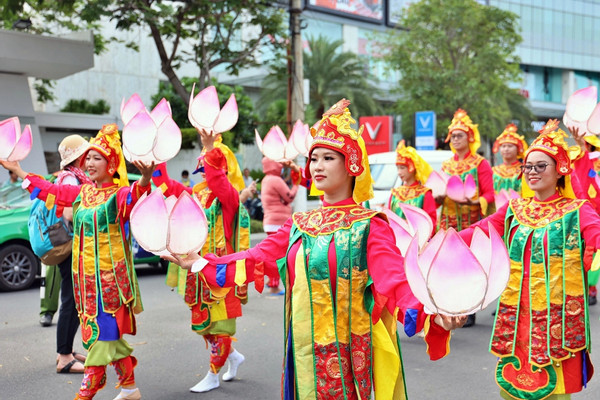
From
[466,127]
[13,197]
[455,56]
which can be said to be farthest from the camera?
[455,56]

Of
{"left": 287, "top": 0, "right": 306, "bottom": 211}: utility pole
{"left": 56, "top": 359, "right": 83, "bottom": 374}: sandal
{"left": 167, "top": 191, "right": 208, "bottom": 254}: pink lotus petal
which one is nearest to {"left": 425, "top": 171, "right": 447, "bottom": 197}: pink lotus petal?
{"left": 56, "top": 359, "right": 83, "bottom": 374}: sandal

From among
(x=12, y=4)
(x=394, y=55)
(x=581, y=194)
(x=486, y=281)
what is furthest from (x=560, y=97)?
(x=486, y=281)

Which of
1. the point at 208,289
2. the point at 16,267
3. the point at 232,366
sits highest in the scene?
the point at 208,289

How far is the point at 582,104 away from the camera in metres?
5.37

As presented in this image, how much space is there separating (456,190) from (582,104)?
1816 mm

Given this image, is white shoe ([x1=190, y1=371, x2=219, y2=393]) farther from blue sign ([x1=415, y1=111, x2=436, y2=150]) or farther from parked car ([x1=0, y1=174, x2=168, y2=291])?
blue sign ([x1=415, y1=111, x2=436, y2=150])

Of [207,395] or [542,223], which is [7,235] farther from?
[542,223]

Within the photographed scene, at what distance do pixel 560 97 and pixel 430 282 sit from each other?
172 ft

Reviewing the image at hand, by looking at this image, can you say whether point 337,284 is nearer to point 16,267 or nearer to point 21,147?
point 21,147

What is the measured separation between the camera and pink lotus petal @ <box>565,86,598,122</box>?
17.5 feet

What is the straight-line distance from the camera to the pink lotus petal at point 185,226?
258 cm

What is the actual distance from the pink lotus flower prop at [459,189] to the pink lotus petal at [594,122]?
180 centimetres

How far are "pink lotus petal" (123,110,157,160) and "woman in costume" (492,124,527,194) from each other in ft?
18.5

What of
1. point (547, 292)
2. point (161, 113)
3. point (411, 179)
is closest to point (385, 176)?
point (411, 179)
